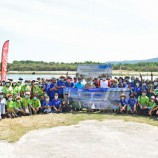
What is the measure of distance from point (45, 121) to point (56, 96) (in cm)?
232

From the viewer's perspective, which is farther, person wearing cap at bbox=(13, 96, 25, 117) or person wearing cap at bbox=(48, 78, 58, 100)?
person wearing cap at bbox=(48, 78, 58, 100)

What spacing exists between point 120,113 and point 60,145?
20.6ft

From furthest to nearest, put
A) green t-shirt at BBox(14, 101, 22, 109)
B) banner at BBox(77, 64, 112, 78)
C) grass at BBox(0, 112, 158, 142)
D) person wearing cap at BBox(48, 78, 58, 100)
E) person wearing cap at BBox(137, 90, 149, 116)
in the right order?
banner at BBox(77, 64, 112, 78) < person wearing cap at BBox(48, 78, 58, 100) < person wearing cap at BBox(137, 90, 149, 116) < green t-shirt at BBox(14, 101, 22, 109) < grass at BBox(0, 112, 158, 142)

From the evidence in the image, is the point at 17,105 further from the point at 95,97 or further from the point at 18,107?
the point at 95,97

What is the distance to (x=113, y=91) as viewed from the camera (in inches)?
635

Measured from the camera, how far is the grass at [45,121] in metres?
11.6

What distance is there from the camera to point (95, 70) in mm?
19000

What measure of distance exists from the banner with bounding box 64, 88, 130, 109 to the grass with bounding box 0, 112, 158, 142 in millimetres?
599

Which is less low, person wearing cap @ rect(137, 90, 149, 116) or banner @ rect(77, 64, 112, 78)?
banner @ rect(77, 64, 112, 78)

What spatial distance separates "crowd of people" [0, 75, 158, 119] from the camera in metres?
14.9

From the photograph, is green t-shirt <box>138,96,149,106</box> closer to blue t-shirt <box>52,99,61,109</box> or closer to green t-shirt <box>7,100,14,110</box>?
blue t-shirt <box>52,99,61,109</box>

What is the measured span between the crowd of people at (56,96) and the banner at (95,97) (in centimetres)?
24

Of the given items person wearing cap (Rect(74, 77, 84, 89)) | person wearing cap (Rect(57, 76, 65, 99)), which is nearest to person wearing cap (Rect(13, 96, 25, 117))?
person wearing cap (Rect(57, 76, 65, 99))

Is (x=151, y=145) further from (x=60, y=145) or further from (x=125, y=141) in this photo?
(x=60, y=145)
